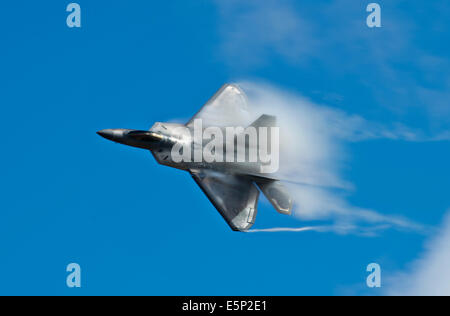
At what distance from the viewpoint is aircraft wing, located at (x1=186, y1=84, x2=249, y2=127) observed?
54844mm

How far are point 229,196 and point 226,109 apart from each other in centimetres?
615

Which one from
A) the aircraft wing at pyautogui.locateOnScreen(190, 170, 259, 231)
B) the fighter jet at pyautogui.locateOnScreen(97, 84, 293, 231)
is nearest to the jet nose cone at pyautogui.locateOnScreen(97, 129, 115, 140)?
the fighter jet at pyautogui.locateOnScreen(97, 84, 293, 231)

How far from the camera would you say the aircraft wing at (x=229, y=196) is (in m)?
52.2

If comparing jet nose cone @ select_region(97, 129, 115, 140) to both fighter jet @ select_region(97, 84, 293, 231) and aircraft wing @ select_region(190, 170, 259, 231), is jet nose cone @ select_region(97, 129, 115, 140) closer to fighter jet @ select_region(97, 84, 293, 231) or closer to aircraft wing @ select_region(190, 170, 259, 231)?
fighter jet @ select_region(97, 84, 293, 231)

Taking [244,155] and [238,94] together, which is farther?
[238,94]

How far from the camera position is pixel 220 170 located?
172ft

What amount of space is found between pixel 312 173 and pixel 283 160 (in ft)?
6.35

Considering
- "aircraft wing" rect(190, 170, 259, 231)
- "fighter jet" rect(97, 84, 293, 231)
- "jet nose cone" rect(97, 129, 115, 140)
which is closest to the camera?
"jet nose cone" rect(97, 129, 115, 140)

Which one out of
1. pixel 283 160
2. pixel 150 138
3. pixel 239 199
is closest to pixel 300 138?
pixel 283 160

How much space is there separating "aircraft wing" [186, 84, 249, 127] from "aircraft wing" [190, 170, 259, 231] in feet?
11.8

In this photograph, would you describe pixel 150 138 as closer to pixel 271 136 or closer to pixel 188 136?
pixel 188 136

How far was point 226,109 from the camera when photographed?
183ft

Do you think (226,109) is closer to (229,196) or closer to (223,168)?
(223,168)

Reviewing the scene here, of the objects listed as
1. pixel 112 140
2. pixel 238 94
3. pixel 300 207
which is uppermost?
pixel 238 94
